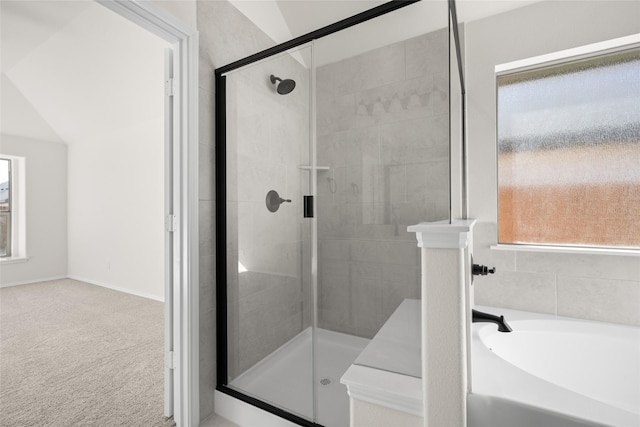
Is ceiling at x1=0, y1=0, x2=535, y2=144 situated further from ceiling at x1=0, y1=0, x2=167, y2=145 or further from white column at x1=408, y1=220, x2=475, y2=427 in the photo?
white column at x1=408, y1=220, x2=475, y2=427

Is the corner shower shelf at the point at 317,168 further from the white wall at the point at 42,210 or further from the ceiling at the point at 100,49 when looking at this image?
the white wall at the point at 42,210

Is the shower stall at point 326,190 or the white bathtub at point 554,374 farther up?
the shower stall at point 326,190

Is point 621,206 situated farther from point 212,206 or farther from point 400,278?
point 212,206

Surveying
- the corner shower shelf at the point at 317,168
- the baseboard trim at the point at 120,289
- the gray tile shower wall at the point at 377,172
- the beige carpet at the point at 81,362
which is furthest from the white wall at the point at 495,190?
the baseboard trim at the point at 120,289

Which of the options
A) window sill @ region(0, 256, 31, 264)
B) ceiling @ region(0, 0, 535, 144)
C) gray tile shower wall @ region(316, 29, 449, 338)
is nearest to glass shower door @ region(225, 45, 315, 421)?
gray tile shower wall @ region(316, 29, 449, 338)

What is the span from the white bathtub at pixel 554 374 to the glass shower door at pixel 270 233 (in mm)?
732

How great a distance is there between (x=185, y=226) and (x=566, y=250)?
6.63 feet

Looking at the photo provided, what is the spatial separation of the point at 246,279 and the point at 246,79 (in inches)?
41.6

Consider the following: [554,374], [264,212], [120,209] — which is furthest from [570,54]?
[120,209]

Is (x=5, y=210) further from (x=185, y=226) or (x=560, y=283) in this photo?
(x=560, y=283)

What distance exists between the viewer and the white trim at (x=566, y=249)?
62.0 inches

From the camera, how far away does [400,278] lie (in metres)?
1.19

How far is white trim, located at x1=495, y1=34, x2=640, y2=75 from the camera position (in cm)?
161

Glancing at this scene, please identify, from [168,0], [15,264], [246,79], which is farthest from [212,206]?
[15,264]
